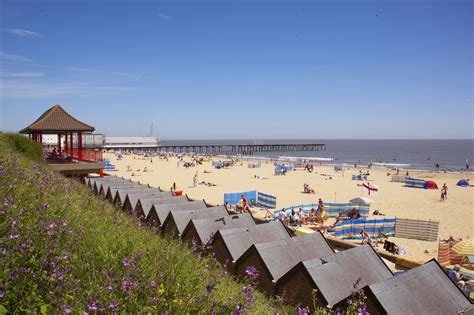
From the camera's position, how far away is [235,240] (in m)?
8.26

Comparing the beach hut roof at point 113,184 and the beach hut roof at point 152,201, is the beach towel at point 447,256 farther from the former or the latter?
the beach hut roof at point 113,184

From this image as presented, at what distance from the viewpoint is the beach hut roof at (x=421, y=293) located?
539 cm

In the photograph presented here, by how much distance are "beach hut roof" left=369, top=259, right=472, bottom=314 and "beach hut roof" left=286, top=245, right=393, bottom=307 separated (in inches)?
20.6

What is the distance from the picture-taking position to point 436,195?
1193 inches

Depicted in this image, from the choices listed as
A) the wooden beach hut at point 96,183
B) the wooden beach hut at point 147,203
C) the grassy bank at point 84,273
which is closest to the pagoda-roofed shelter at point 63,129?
the wooden beach hut at point 96,183

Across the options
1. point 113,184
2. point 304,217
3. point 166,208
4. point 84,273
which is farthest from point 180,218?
point 304,217

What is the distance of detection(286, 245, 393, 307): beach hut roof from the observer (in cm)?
606

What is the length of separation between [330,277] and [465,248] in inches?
345

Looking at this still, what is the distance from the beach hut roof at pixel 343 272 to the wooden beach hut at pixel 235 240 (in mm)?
1877

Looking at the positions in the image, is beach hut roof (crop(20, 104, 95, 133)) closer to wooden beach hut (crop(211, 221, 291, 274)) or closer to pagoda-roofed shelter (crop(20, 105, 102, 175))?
pagoda-roofed shelter (crop(20, 105, 102, 175))

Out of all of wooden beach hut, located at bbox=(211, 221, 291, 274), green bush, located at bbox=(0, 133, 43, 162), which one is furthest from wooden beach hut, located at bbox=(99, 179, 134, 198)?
wooden beach hut, located at bbox=(211, 221, 291, 274)

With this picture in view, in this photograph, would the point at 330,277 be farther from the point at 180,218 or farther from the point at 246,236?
the point at 180,218

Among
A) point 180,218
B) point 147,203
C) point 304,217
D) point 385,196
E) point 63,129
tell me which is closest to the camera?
point 180,218

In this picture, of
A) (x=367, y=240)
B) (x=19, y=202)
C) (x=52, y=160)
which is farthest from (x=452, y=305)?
(x=52, y=160)
